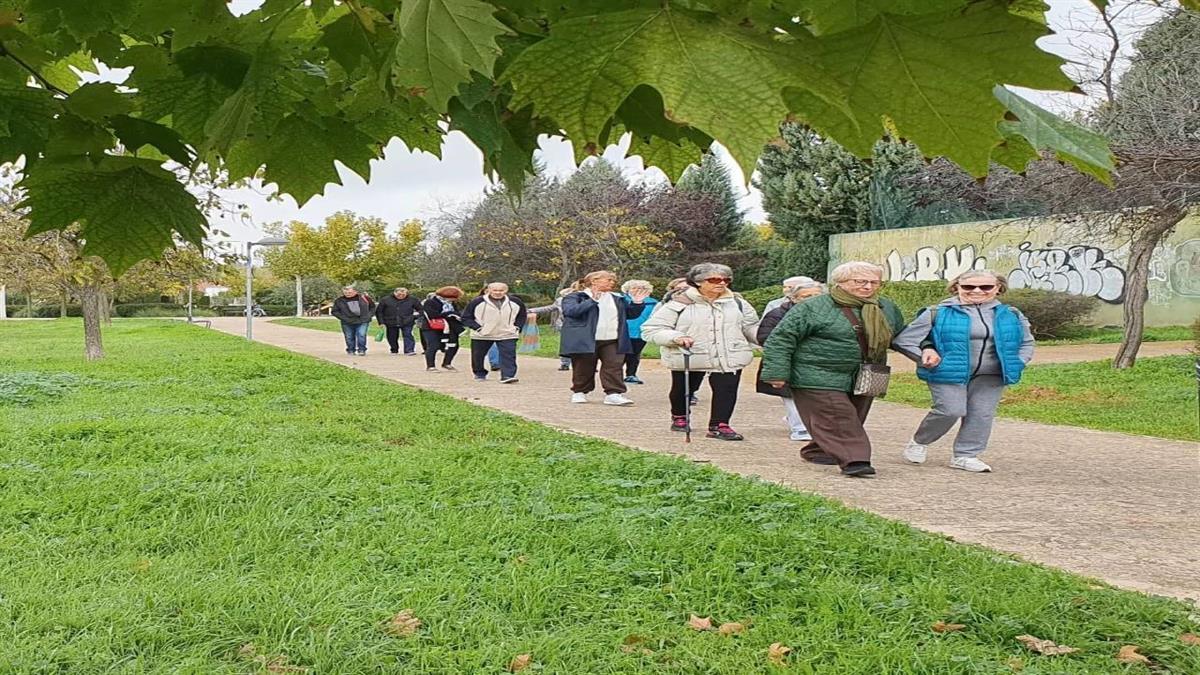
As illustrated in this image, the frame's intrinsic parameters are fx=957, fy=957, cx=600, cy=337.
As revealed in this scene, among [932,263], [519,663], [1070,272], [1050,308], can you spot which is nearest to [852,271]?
[519,663]

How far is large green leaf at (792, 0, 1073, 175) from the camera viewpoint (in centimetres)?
87

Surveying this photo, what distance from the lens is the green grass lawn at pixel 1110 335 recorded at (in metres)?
19.3

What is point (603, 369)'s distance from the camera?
10820 millimetres

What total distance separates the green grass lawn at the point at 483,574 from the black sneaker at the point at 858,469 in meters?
0.97

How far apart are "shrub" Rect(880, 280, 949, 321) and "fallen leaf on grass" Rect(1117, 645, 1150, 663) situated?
18.2 meters

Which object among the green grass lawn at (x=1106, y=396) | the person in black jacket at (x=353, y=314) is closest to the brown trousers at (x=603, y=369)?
the green grass lawn at (x=1106, y=396)

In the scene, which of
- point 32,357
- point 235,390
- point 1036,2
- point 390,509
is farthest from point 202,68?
point 32,357

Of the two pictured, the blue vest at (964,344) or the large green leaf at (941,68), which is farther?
the blue vest at (964,344)

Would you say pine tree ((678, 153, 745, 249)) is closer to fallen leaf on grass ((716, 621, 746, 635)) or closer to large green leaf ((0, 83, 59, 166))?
fallen leaf on grass ((716, 621, 746, 635))

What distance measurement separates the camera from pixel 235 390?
35.6ft

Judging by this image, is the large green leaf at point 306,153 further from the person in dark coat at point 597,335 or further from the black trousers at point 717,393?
the person in dark coat at point 597,335

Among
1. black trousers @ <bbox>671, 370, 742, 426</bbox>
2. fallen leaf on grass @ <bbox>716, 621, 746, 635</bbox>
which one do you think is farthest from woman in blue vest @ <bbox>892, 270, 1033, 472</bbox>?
fallen leaf on grass @ <bbox>716, 621, 746, 635</bbox>

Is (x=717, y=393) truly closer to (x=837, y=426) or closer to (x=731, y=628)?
(x=837, y=426)

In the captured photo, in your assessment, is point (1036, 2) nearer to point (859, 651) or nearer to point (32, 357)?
point (859, 651)
